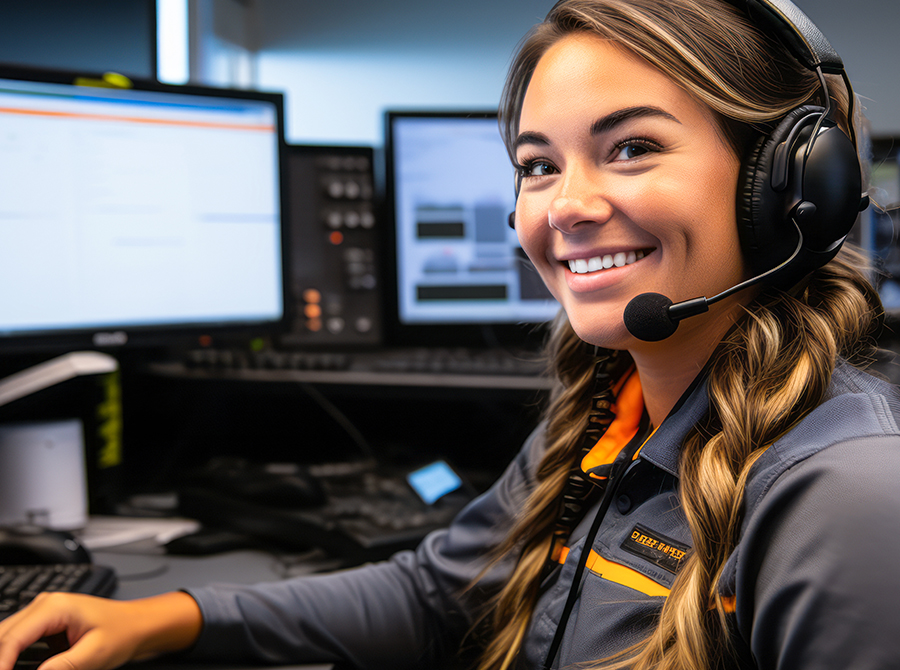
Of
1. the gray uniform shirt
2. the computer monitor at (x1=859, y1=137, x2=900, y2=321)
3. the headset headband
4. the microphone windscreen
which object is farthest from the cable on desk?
the computer monitor at (x1=859, y1=137, x2=900, y2=321)

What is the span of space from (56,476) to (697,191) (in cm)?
96

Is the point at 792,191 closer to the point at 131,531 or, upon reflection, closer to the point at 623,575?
the point at 623,575

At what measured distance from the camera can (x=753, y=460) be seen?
19.2 inches

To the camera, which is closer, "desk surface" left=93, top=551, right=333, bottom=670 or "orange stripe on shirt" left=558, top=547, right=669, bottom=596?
"orange stripe on shirt" left=558, top=547, right=669, bottom=596

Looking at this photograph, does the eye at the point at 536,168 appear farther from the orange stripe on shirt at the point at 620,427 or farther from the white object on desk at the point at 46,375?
the white object on desk at the point at 46,375

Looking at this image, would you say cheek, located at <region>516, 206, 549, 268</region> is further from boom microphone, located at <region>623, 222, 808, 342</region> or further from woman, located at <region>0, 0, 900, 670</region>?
boom microphone, located at <region>623, 222, 808, 342</region>

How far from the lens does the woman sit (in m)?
0.42

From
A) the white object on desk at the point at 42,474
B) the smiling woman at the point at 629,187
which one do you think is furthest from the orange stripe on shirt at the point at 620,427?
the white object on desk at the point at 42,474

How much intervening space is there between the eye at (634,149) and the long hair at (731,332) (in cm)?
5

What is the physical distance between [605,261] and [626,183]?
Answer: 66 millimetres

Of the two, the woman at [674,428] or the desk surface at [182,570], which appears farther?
the desk surface at [182,570]

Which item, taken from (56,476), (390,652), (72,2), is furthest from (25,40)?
(390,652)

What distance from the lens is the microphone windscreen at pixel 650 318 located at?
52 cm

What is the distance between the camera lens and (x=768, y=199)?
0.51 m
